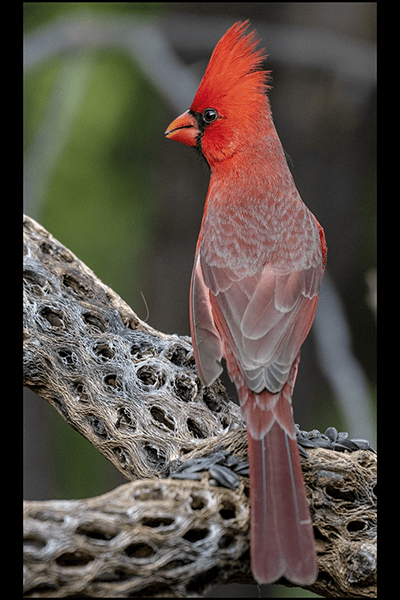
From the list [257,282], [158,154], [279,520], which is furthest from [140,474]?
[158,154]

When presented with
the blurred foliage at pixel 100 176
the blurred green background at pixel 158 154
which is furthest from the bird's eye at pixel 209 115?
the blurred foliage at pixel 100 176

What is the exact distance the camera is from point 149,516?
137cm

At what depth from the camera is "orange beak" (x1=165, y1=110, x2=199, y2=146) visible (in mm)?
2555

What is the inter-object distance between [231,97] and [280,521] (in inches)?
66.4

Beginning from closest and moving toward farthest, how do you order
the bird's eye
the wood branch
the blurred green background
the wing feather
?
1. the wood branch
2. the wing feather
3. the bird's eye
4. the blurred green background

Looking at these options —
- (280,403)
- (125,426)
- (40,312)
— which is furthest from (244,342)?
(40,312)

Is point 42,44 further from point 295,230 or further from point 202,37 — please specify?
point 295,230

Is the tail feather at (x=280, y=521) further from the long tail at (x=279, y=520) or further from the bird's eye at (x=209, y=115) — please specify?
the bird's eye at (x=209, y=115)

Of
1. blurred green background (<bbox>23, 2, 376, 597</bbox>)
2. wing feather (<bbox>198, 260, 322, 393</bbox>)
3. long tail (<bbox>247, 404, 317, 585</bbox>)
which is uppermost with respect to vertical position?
blurred green background (<bbox>23, 2, 376, 597</bbox>)

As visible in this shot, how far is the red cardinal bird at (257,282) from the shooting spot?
1.46 metres

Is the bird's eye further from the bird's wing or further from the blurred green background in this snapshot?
the blurred green background

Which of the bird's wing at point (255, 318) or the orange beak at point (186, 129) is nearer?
the bird's wing at point (255, 318)

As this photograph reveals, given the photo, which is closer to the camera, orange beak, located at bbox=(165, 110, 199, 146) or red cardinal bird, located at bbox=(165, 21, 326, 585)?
red cardinal bird, located at bbox=(165, 21, 326, 585)

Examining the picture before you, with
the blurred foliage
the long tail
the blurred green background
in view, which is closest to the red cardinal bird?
the long tail
